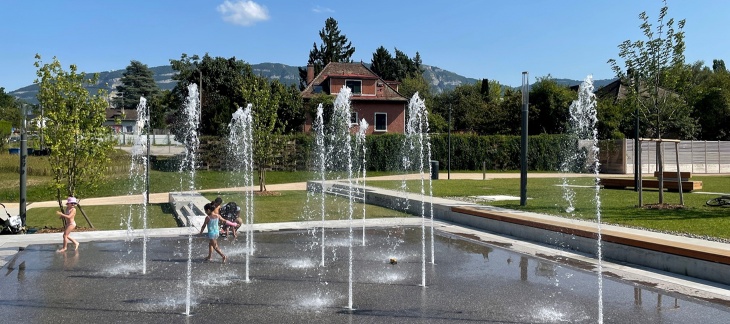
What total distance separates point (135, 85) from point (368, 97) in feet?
353

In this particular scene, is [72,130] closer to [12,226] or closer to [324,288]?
[12,226]

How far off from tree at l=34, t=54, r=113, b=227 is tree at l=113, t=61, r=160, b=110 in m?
124

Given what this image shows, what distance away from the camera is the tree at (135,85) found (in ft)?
425

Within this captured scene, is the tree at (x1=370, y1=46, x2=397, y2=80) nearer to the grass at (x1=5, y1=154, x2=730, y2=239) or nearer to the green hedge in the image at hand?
the green hedge

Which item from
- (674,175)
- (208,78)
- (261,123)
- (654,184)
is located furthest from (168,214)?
(208,78)

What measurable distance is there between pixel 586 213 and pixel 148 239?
1042 centimetres

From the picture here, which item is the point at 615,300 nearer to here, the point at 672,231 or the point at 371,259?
the point at 371,259

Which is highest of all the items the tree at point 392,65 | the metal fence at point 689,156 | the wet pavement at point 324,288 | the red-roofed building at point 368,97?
the tree at point 392,65

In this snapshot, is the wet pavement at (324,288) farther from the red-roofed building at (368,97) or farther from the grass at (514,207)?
the red-roofed building at (368,97)

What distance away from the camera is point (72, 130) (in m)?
12.4

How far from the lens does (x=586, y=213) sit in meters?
13.8

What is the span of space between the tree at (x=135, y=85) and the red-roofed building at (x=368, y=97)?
95095 millimetres

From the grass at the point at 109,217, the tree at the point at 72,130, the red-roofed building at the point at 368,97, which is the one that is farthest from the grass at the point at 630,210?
the red-roofed building at the point at 368,97

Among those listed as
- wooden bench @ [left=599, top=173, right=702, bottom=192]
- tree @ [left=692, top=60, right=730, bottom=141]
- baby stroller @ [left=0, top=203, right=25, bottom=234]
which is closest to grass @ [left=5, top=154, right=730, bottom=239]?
wooden bench @ [left=599, top=173, right=702, bottom=192]
